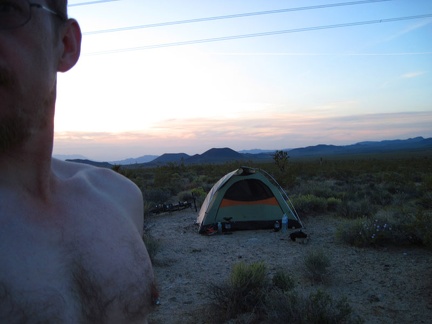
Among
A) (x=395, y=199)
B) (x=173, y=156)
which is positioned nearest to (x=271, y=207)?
(x=395, y=199)

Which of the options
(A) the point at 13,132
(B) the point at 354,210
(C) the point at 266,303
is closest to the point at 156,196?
(B) the point at 354,210

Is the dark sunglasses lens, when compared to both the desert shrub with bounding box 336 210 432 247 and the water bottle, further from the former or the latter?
the water bottle

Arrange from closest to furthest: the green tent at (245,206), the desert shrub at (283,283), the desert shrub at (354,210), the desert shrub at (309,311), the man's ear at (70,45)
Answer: the man's ear at (70,45) → the desert shrub at (309,311) → the desert shrub at (283,283) → the green tent at (245,206) → the desert shrub at (354,210)

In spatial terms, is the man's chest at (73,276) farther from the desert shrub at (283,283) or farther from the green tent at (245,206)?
the green tent at (245,206)

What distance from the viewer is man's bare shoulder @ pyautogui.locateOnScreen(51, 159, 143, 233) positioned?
5.19 feet

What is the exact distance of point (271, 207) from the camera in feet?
29.0

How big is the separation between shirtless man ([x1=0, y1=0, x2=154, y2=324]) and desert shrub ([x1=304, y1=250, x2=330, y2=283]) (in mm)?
4695

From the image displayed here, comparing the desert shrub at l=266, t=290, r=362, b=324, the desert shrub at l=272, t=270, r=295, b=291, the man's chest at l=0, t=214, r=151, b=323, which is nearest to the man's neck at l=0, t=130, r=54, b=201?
the man's chest at l=0, t=214, r=151, b=323

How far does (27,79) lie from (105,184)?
732mm

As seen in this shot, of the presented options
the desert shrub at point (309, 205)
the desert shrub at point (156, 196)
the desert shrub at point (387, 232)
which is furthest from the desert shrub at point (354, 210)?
the desert shrub at point (156, 196)

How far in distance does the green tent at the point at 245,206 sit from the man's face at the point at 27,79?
25.0ft

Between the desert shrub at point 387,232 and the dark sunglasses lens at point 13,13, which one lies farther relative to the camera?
the desert shrub at point 387,232

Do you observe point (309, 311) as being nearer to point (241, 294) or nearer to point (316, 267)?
point (241, 294)

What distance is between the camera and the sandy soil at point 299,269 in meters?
4.72
